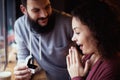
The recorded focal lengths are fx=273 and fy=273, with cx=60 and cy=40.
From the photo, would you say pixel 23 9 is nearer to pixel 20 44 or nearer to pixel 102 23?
pixel 20 44

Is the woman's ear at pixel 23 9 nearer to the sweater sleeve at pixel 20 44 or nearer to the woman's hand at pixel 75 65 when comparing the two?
the sweater sleeve at pixel 20 44

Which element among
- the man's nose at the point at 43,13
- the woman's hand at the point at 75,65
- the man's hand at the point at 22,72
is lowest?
the man's hand at the point at 22,72

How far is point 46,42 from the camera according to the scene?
99 cm

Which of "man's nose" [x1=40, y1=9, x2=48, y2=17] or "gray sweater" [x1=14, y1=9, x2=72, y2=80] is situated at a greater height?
"man's nose" [x1=40, y1=9, x2=48, y2=17]

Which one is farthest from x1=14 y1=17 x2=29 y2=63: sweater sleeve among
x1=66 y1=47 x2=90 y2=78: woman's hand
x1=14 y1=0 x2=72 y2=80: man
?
x1=66 y1=47 x2=90 y2=78: woman's hand

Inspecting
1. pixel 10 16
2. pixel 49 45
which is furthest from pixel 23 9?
pixel 49 45

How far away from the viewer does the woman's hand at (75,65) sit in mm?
926

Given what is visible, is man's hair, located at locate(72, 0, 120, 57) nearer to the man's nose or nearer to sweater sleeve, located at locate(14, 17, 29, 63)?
the man's nose

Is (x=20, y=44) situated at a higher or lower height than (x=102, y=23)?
lower

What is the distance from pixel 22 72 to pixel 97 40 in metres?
0.29

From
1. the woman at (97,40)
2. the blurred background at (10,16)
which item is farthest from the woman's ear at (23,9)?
the woman at (97,40)

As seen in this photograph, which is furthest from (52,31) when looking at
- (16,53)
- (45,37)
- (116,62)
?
(116,62)

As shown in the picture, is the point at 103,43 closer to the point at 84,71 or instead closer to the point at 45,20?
the point at 84,71

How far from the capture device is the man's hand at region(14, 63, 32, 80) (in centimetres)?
98
